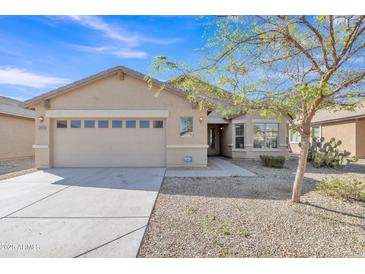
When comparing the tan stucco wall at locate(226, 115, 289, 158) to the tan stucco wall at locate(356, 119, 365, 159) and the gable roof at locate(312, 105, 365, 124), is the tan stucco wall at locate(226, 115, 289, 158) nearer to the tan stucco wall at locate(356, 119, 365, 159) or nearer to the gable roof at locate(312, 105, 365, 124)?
the gable roof at locate(312, 105, 365, 124)

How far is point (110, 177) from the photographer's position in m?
7.76

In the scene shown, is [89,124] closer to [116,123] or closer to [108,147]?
[116,123]

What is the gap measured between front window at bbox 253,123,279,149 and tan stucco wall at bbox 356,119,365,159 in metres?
6.77

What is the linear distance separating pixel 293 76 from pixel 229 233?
14.3ft

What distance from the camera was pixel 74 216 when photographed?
4.09 meters

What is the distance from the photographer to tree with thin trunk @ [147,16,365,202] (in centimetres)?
412

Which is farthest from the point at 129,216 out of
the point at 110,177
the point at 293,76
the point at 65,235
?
the point at 293,76

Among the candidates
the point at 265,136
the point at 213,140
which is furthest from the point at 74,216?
the point at 213,140

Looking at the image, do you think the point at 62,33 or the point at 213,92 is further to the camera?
the point at 62,33

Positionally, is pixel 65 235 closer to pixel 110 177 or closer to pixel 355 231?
pixel 110 177

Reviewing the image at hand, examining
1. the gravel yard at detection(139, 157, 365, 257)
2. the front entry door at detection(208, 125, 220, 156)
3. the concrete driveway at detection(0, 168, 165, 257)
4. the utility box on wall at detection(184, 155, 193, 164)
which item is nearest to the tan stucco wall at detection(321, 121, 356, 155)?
the front entry door at detection(208, 125, 220, 156)

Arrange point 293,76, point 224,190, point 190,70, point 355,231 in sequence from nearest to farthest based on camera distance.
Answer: point 355,231 → point 190,70 → point 293,76 → point 224,190

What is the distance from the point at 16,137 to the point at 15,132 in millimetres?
394
